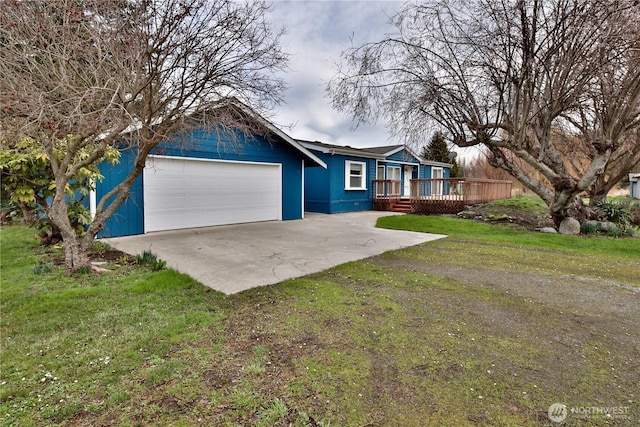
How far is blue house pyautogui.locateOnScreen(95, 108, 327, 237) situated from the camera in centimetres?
842

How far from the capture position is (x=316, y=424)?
1902mm

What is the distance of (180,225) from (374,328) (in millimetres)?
7903

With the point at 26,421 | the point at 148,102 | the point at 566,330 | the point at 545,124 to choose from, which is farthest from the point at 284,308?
the point at 545,124

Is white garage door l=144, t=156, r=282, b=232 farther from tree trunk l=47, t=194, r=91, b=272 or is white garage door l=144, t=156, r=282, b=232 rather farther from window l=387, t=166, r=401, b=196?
window l=387, t=166, r=401, b=196

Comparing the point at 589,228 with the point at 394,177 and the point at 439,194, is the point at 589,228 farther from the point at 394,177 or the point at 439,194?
the point at 394,177

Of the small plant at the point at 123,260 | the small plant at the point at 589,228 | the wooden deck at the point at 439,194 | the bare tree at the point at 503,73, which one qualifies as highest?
the bare tree at the point at 503,73

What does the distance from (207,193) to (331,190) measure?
19.2ft

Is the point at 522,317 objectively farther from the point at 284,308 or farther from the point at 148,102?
the point at 148,102

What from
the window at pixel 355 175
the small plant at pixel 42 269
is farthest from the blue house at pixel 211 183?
the small plant at pixel 42 269

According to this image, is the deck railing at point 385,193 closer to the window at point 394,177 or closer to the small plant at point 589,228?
the window at point 394,177

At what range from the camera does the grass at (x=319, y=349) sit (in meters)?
2.04

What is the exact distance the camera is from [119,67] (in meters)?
4.00

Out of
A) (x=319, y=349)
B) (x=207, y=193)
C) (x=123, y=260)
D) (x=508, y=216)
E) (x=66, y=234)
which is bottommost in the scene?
(x=319, y=349)

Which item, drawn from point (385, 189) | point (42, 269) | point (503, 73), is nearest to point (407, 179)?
point (385, 189)
